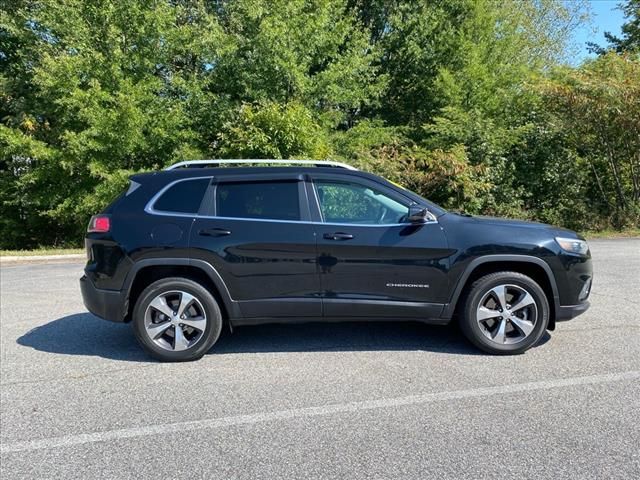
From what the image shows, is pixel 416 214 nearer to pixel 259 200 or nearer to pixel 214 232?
pixel 259 200

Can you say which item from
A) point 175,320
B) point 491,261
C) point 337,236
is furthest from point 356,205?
point 175,320

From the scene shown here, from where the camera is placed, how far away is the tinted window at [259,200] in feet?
15.3

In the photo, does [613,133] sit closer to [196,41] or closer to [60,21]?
[196,41]

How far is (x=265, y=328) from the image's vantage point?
223 inches

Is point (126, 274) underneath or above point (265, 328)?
above

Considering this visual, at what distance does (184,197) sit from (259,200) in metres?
0.70

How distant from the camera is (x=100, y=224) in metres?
4.71

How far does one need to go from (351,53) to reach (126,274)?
1451cm

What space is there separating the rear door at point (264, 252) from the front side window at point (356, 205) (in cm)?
21

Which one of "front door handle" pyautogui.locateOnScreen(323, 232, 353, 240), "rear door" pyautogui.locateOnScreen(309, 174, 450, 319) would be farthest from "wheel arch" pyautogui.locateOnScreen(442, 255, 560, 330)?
"front door handle" pyautogui.locateOnScreen(323, 232, 353, 240)

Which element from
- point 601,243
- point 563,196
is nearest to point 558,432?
point 601,243

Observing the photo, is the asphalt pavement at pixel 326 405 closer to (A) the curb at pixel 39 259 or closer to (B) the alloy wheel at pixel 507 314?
(B) the alloy wheel at pixel 507 314

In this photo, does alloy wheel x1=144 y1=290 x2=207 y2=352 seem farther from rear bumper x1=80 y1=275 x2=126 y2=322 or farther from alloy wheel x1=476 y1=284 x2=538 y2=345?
alloy wheel x1=476 y1=284 x2=538 y2=345

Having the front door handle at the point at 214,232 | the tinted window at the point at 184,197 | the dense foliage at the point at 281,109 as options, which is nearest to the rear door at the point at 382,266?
the front door handle at the point at 214,232
